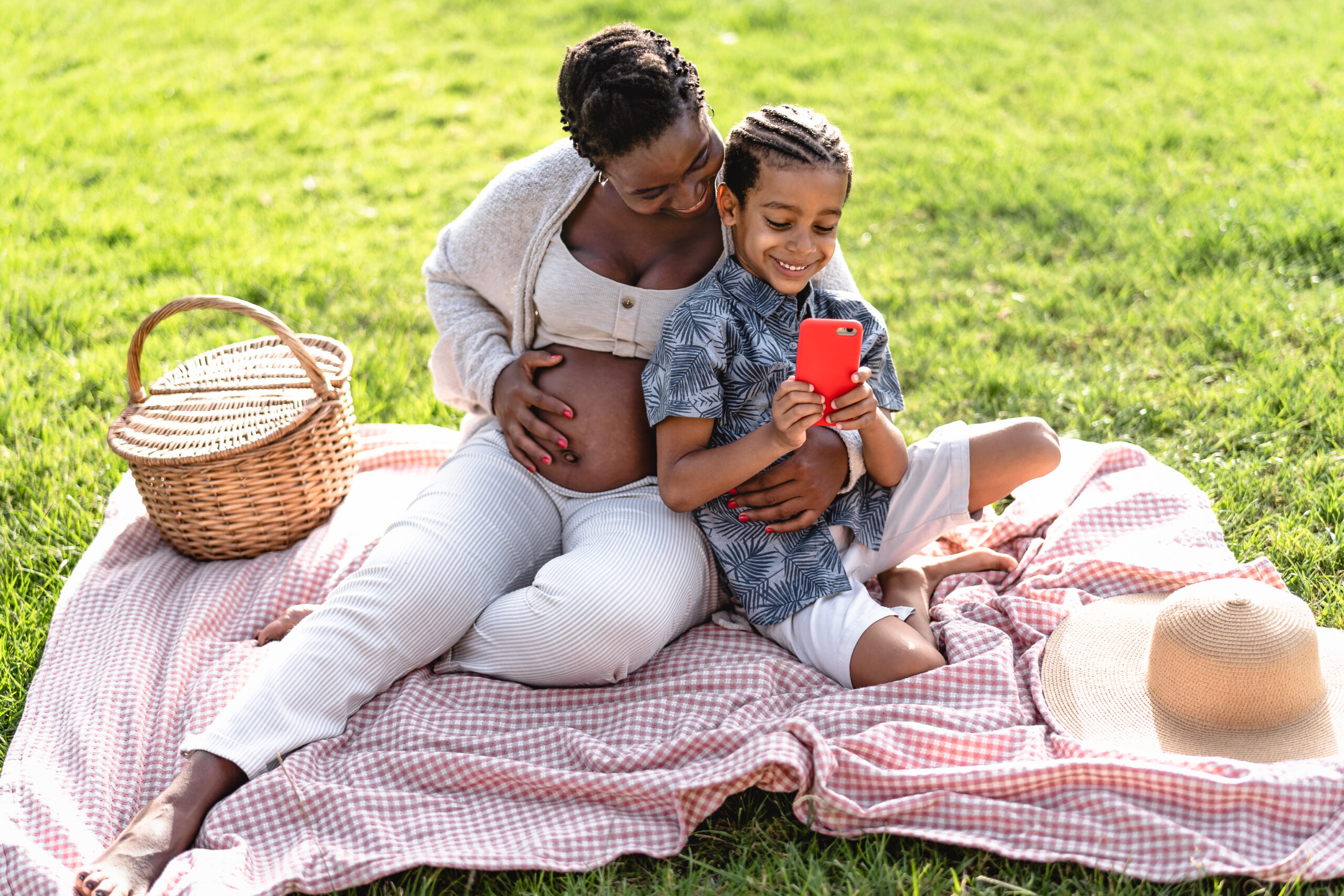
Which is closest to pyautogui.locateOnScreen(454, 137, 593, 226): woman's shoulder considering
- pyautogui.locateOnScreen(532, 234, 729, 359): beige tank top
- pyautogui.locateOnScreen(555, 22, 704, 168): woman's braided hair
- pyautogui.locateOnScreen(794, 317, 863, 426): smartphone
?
pyautogui.locateOnScreen(532, 234, 729, 359): beige tank top

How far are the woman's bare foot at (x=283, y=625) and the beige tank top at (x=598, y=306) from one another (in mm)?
993

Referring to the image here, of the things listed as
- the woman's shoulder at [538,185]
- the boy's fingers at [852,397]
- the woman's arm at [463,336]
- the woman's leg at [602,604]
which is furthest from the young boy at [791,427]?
the woman's arm at [463,336]

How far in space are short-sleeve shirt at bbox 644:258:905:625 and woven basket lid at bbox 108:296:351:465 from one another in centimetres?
111

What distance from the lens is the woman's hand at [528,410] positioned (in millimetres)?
2893

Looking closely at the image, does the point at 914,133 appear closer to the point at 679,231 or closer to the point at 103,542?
the point at 679,231

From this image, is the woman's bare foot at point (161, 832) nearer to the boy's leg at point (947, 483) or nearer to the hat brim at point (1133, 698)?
the boy's leg at point (947, 483)

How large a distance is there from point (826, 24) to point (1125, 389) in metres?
4.77

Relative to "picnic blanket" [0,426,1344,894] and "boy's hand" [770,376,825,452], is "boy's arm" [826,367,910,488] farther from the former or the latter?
"picnic blanket" [0,426,1344,894]

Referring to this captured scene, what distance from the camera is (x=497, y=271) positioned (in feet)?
10.3

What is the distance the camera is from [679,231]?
2863 millimetres

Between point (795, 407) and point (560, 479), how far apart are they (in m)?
0.76

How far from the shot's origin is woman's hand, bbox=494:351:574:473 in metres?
2.89

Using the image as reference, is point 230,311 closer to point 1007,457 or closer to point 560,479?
point 560,479

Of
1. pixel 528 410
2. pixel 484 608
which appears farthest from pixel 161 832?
pixel 528 410
